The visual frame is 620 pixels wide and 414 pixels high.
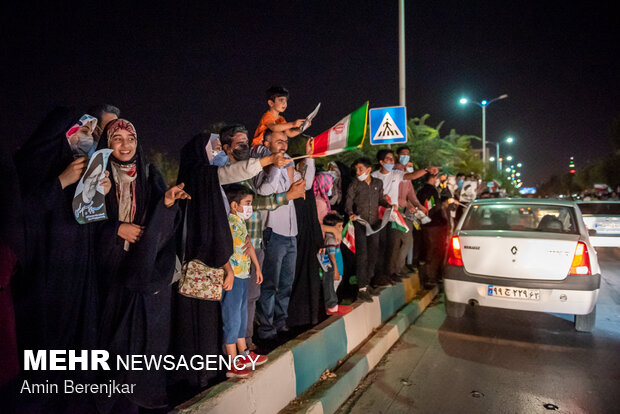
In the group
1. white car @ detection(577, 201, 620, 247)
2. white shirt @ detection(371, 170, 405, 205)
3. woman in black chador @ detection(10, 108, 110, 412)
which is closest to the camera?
woman in black chador @ detection(10, 108, 110, 412)

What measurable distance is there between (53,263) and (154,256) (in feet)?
1.79

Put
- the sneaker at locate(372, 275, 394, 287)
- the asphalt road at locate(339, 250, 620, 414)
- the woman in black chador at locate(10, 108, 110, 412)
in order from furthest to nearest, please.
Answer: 1. the sneaker at locate(372, 275, 394, 287)
2. the asphalt road at locate(339, 250, 620, 414)
3. the woman in black chador at locate(10, 108, 110, 412)

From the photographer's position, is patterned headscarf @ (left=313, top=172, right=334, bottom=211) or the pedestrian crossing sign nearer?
patterned headscarf @ (left=313, top=172, right=334, bottom=211)

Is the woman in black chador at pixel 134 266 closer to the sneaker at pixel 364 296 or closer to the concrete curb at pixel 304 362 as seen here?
the concrete curb at pixel 304 362

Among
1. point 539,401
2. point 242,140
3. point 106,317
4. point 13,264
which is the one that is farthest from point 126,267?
point 539,401

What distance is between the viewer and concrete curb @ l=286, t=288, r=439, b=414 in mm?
3570

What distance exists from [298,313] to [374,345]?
0.92m

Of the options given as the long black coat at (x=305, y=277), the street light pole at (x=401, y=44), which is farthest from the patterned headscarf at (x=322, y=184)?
the street light pole at (x=401, y=44)

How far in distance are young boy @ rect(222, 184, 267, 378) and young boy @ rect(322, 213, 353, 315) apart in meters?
1.38

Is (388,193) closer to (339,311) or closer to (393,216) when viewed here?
(393,216)

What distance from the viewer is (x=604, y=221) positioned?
1288 cm

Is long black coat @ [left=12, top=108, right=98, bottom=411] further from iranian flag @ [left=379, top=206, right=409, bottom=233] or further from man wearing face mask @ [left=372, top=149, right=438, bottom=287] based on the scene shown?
man wearing face mask @ [left=372, top=149, right=438, bottom=287]

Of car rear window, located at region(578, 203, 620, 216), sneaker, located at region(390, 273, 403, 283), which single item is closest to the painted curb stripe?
sneaker, located at region(390, 273, 403, 283)

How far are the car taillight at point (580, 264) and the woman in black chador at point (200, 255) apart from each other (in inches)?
173
